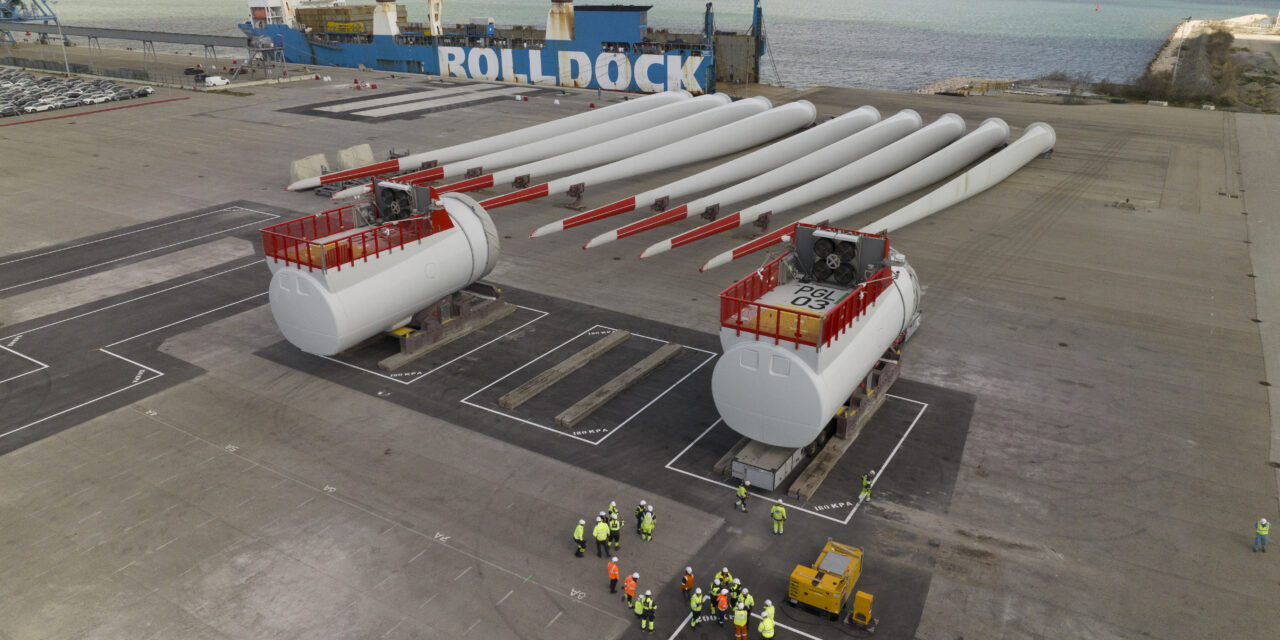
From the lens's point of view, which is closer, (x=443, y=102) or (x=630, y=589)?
(x=630, y=589)

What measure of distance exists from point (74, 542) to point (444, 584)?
26.3 feet

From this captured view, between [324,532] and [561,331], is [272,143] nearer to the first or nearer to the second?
[561,331]

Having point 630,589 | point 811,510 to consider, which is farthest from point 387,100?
point 630,589

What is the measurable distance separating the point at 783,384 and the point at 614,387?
644 centimetres

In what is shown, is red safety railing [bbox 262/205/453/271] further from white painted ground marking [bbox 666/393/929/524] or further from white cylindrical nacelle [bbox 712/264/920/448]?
white cylindrical nacelle [bbox 712/264/920/448]

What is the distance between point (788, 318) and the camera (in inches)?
731

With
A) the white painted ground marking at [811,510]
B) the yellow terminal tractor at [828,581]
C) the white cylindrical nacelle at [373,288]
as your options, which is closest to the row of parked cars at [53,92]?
the white cylindrical nacelle at [373,288]

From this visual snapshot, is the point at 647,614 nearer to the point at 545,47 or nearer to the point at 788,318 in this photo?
the point at 788,318

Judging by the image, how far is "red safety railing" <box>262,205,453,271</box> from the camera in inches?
899

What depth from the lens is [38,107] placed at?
65438 mm

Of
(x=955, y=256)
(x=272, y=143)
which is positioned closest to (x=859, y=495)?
(x=955, y=256)

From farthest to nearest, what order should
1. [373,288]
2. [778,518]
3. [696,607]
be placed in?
[373,288] < [778,518] < [696,607]

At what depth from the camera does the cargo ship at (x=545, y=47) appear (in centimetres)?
7569

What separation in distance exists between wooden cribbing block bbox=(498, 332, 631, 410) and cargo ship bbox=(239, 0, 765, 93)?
5288 centimetres
